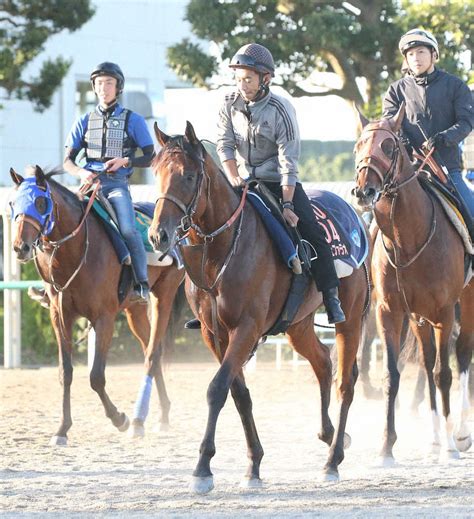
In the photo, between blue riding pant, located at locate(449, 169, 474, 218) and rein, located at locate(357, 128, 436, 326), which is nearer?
rein, located at locate(357, 128, 436, 326)

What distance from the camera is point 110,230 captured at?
427 inches

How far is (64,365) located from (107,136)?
6.68 ft

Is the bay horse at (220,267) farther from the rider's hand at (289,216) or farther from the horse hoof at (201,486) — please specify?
the rider's hand at (289,216)

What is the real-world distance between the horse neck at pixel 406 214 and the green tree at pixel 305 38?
10935mm

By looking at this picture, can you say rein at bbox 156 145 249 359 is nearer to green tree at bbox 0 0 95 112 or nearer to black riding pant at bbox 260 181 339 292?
black riding pant at bbox 260 181 339 292

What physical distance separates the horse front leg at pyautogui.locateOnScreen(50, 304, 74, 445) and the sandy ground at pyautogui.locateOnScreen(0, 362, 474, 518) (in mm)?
154

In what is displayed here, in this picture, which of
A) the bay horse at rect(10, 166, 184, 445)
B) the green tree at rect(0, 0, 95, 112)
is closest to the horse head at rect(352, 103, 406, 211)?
the bay horse at rect(10, 166, 184, 445)

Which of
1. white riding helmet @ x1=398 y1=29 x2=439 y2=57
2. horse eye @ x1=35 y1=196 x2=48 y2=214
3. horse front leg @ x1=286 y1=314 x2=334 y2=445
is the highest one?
white riding helmet @ x1=398 y1=29 x2=439 y2=57

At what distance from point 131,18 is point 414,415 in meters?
24.3

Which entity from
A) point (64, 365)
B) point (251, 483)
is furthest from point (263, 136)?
point (64, 365)

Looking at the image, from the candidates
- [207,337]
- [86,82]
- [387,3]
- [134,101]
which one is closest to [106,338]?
[207,337]

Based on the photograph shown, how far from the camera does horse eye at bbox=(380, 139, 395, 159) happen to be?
884 centimetres

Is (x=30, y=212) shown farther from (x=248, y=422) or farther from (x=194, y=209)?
(x=248, y=422)

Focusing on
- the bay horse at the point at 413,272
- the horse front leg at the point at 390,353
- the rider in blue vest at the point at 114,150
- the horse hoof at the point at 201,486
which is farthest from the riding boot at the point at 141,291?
the horse hoof at the point at 201,486
